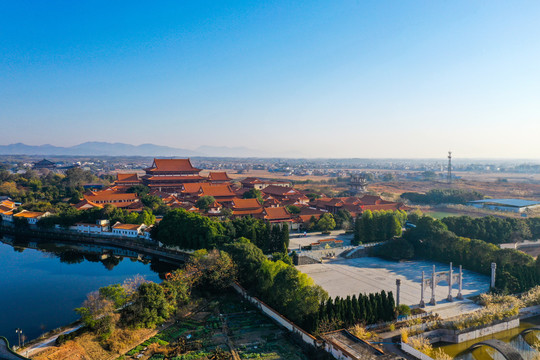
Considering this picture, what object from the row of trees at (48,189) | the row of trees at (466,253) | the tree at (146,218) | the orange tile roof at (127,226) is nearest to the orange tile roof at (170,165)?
the row of trees at (48,189)

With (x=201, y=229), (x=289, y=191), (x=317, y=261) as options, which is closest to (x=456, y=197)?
(x=289, y=191)

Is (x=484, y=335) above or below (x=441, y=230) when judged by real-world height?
below

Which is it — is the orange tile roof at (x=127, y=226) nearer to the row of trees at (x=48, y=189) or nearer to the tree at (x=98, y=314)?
the row of trees at (x=48, y=189)

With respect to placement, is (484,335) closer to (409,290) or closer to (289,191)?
(409,290)

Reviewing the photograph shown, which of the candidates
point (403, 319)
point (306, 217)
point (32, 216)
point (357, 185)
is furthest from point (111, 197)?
point (403, 319)

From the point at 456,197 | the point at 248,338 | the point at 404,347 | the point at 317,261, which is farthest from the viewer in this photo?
the point at 456,197

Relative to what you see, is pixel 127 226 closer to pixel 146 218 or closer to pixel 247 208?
pixel 146 218
